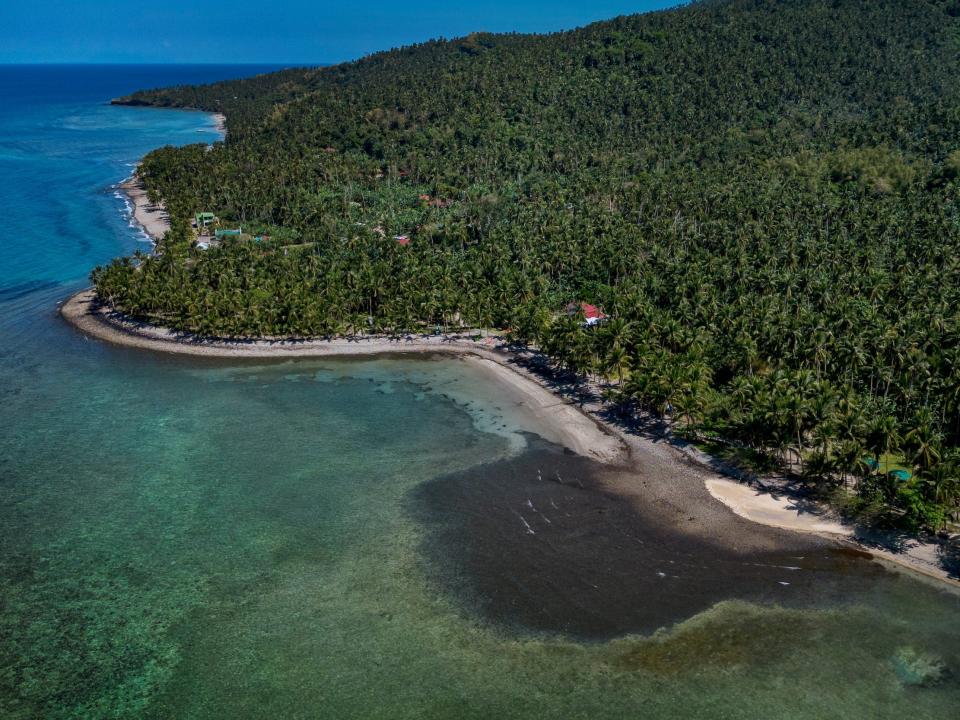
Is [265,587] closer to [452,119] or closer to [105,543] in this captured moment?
[105,543]

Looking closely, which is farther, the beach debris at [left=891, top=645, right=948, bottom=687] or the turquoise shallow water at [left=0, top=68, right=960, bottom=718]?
the beach debris at [left=891, top=645, right=948, bottom=687]

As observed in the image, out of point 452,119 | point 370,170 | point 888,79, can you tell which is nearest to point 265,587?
point 370,170

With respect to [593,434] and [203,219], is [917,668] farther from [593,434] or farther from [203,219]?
[203,219]

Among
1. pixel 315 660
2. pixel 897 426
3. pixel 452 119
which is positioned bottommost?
pixel 315 660

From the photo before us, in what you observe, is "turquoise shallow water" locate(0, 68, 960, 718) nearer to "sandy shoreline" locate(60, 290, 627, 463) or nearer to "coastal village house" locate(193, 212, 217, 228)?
"sandy shoreline" locate(60, 290, 627, 463)

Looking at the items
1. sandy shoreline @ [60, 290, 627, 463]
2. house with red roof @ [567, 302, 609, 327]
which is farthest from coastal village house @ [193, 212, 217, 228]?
house with red roof @ [567, 302, 609, 327]

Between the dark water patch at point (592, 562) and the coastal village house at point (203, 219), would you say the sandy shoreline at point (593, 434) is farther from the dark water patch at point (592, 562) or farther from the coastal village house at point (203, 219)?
the coastal village house at point (203, 219)
